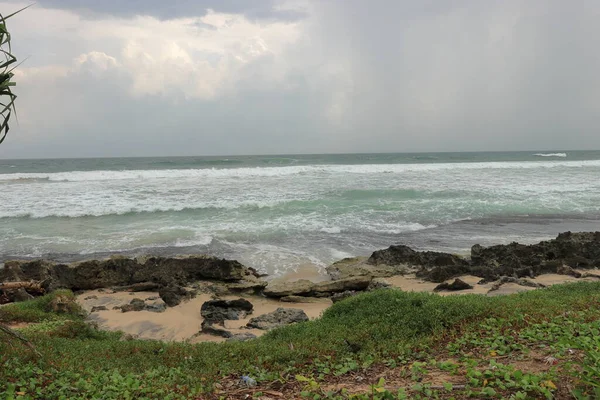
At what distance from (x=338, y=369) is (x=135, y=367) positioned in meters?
2.79

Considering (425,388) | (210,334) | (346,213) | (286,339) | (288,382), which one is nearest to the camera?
(425,388)

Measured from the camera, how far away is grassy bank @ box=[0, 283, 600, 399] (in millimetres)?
3945

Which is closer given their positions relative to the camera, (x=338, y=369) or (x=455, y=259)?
(x=338, y=369)

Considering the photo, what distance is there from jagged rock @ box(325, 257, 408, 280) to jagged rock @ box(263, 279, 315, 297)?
1.22 metres

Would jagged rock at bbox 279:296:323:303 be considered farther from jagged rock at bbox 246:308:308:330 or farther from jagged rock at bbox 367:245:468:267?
jagged rock at bbox 367:245:468:267

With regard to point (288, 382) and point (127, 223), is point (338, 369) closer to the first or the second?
point (288, 382)

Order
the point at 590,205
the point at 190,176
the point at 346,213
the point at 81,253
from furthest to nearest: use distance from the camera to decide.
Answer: the point at 190,176
the point at 590,205
the point at 346,213
the point at 81,253

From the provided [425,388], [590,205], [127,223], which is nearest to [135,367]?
[425,388]

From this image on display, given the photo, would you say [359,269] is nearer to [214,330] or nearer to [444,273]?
[444,273]

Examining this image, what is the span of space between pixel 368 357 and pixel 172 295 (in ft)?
21.3

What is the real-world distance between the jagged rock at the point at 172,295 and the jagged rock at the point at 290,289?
2212 millimetres

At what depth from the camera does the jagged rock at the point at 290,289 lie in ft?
34.5

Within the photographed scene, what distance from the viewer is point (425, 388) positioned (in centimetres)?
390

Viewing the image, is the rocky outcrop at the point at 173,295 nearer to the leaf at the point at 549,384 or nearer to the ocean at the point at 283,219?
the ocean at the point at 283,219
